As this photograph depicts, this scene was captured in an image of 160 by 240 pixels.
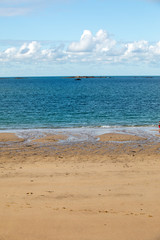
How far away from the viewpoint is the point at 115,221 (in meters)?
11.6

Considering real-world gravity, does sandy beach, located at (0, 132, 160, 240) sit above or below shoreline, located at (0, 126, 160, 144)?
below

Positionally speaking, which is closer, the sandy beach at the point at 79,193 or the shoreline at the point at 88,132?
the sandy beach at the point at 79,193

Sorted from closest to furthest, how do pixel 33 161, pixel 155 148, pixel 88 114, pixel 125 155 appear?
pixel 33 161
pixel 125 155
pixel 155 148
pixel 88 114

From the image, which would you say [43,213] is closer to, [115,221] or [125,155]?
[115,221]

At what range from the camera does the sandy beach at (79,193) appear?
11001 mm

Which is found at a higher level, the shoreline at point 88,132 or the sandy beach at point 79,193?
the shoreline at point 88,132

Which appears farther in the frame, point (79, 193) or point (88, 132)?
point (88, 132)

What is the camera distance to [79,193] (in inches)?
564

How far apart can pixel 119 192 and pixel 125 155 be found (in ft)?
26.0

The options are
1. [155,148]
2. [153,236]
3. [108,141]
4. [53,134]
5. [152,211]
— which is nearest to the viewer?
[153,236]

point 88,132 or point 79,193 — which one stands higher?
point 88,132

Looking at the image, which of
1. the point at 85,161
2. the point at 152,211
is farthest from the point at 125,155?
the point at 152,211

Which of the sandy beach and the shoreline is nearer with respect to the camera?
the sandy beach

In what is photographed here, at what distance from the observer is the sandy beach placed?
11.0 metres
